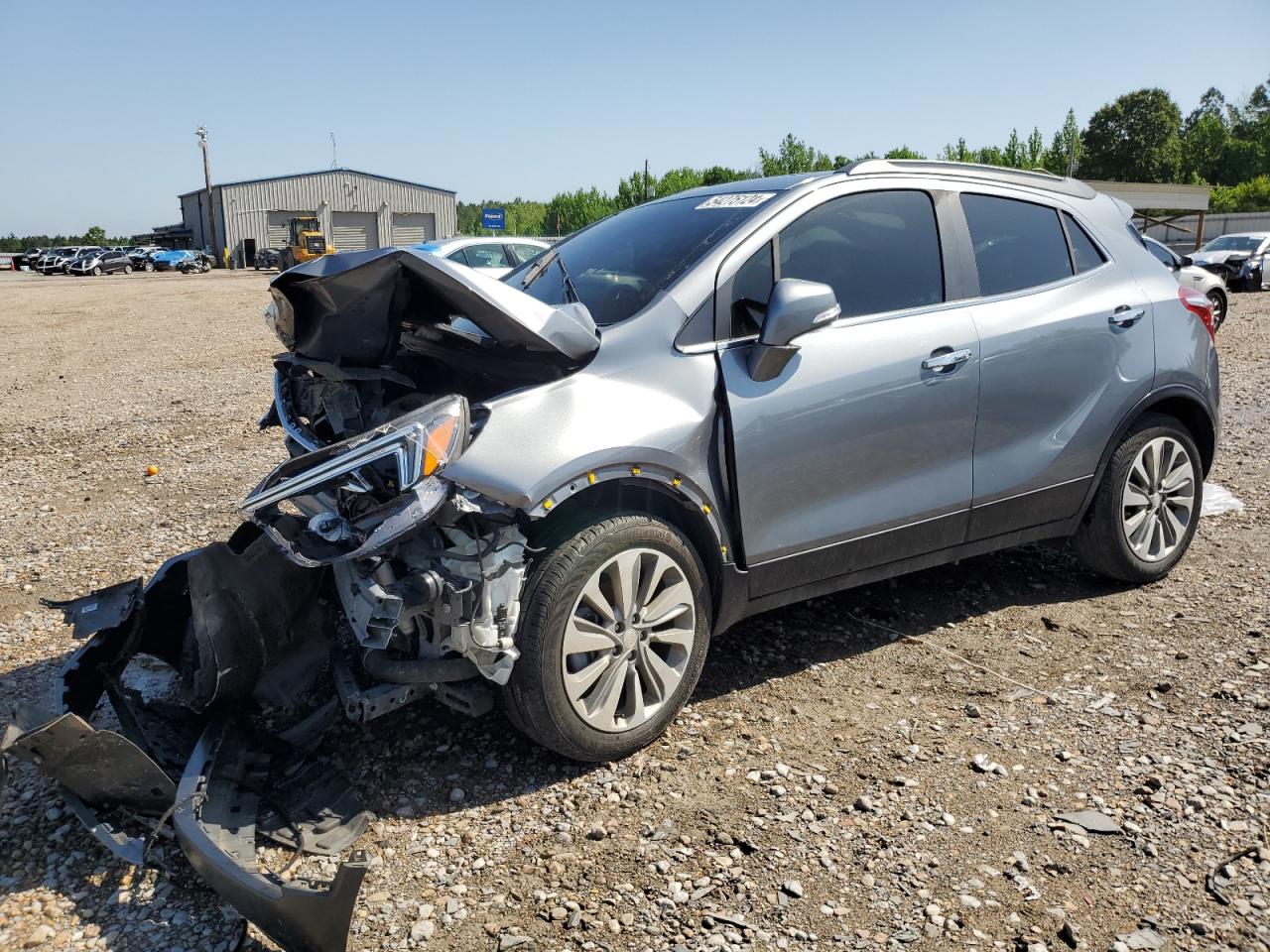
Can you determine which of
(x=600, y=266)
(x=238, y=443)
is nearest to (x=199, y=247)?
(x=238, y=443)

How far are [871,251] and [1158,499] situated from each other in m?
2.11

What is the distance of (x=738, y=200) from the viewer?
12.9 ft

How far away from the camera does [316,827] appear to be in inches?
116

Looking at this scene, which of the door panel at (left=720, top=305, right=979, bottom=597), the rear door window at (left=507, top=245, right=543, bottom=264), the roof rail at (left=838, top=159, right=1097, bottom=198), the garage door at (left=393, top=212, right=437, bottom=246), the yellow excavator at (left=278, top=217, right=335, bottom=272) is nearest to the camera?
the door panel at (left=720, top=305, right=979, bottom=597)

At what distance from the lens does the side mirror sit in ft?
10.8

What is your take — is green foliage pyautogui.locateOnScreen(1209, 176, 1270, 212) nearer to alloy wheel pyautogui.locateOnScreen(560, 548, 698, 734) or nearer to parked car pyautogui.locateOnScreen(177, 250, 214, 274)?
parked car pyautogui.locateOnScreen(177, 250, 214, 274)

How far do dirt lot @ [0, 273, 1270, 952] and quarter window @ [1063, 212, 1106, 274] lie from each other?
5.32 feet

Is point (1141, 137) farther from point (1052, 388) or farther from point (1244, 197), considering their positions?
point (1052, 388)

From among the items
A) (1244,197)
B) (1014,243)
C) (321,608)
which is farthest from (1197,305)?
(1244,197)

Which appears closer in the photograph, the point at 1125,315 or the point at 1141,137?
the point at 1125,315

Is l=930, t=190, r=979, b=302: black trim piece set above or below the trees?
below

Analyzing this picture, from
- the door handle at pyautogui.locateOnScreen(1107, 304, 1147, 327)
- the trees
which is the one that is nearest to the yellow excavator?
the door handle at pyautogui.locateOnScreen(1107, 304, 1147, 327)

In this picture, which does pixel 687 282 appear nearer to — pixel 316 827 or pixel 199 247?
pixel 316 827

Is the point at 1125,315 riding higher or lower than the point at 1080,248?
lower
